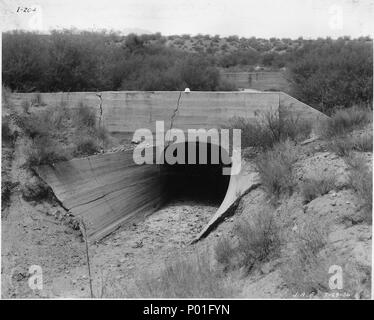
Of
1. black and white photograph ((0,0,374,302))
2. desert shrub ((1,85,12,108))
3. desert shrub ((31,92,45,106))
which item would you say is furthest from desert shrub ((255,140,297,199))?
desert shrub ((1,85,12,108))

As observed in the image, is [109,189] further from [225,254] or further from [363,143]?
[363,143]

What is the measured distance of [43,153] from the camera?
38.4ft

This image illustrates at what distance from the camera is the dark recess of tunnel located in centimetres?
1483

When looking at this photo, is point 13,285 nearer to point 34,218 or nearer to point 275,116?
point 34,218

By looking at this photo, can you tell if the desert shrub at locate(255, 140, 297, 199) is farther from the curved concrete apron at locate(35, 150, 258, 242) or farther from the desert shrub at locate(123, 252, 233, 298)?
the desert shrub at locate(123, 252, 233, 298)

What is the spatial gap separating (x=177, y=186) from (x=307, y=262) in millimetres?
9057

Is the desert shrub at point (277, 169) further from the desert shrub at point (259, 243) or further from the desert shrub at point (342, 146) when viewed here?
the desert shrub at point (259, 243)

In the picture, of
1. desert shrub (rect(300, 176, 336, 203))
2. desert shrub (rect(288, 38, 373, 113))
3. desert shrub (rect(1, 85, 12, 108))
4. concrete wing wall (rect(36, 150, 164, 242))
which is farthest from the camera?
desert shrub (rect(288, 38, 373, 113))

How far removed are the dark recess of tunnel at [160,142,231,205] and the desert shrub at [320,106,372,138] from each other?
3.50m

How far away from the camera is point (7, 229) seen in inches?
419

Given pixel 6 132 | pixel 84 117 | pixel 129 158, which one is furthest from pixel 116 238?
pixel 6 132

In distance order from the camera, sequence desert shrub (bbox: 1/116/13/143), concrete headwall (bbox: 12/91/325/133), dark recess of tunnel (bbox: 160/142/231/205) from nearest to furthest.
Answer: desert shrub (bbox: 1/116/13/143), concrete headwall (bbox: 12/91/325/133), dark recess of tunnel (bbox: 160/142/231/205)

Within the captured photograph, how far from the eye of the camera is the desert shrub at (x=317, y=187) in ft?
29.8

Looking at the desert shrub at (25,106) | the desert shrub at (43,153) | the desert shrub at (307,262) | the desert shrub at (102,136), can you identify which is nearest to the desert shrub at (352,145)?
the desert shrub at (307,262)
